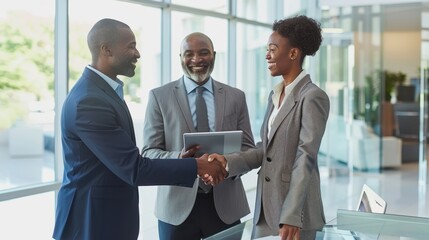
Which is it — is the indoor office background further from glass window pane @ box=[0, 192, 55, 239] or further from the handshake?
the handshake

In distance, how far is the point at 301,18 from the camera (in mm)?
2250

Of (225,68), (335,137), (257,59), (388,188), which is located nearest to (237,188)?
(225,68)

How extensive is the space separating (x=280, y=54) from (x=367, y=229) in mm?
833

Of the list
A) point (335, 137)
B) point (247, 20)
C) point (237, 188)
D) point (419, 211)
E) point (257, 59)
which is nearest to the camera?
point (237, 188)

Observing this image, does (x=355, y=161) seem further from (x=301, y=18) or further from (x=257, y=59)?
(x=301, y=18)

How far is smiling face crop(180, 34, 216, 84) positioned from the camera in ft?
9.79

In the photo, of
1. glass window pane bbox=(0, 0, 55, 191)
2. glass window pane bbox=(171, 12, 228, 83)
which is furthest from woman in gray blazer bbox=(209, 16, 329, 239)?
glass window pane bbox=(171, 12, 228, 83)

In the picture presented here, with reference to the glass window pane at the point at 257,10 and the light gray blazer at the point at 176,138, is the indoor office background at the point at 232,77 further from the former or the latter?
the light gray blazer at the point at 176,138

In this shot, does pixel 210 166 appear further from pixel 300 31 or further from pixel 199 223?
pixel 300 31

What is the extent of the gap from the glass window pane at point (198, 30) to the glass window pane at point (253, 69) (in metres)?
0.54

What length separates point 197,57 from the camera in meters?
2.99

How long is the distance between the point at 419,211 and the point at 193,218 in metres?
5.10

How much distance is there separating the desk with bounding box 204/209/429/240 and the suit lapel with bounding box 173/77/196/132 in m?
0.74

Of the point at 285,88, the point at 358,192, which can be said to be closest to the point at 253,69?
the point at 358,192
